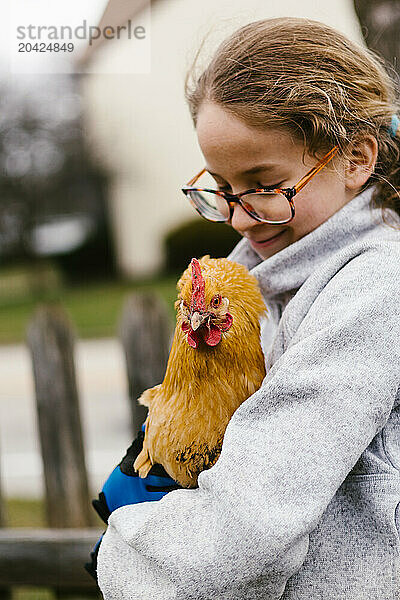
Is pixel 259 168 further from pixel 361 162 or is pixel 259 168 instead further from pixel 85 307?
pixel 85 307

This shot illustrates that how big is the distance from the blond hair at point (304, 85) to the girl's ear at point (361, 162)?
2 cm

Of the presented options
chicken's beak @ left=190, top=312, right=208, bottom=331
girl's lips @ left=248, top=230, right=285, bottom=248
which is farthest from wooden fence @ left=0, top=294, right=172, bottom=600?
chicken's beak @ left=190, top=312, right=208, bottom=331

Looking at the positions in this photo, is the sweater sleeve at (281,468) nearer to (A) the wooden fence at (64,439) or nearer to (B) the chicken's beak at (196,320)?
(B) the chicken's beak at (196,320)

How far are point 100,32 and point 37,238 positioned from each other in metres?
6.79

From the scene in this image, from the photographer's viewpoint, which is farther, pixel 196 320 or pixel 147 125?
pixel 147 125

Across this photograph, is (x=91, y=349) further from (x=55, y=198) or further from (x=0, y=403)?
(x=55, y=198)

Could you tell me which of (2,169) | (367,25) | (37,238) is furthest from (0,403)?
(367,25)

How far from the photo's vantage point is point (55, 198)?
9.55m

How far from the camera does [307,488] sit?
925mm

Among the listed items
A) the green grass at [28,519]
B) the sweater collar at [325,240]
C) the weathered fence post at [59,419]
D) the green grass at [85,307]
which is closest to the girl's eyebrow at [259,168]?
the sweater collar at [325,240]

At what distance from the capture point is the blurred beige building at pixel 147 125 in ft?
8.49

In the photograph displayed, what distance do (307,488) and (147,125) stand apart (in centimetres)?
617

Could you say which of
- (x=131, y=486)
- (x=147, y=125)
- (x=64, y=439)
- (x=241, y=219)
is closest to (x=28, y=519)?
(x=64, y=439)

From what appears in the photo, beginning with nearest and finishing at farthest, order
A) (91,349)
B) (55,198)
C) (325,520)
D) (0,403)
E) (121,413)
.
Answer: (325,520) < (121,413) < (0,403) < (91,349) < (55,198)
